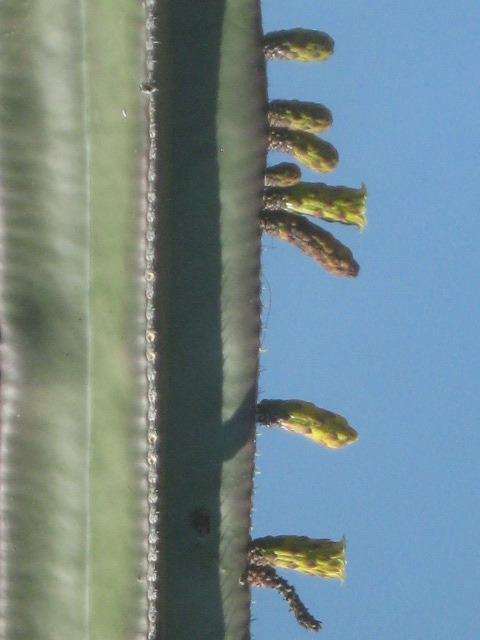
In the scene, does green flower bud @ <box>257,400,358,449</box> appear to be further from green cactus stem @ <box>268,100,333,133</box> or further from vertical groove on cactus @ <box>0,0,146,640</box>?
green cactus stem @ <box>268,100,333,133</box>

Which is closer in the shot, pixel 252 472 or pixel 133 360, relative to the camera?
pixel 133 360

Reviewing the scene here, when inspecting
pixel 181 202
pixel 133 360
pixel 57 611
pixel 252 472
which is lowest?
pixel 57 611

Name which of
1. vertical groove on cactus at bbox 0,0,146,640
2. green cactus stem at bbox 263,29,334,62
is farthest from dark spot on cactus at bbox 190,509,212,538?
green cactus stem at bbox 263,29,334,62

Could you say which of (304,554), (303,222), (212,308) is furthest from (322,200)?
(304,554)

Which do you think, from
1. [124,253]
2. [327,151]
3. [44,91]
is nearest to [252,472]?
[124,253]

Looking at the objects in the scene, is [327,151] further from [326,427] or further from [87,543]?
[87,543]

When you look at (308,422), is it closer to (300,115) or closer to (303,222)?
(303,222)

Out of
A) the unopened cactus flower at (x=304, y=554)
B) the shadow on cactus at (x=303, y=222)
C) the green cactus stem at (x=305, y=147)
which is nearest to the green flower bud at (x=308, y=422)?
the shadow on cactus at (x=303, y=222)

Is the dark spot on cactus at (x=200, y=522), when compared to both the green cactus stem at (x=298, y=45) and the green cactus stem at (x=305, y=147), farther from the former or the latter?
the green cactus stem at (x=298, y=45)
